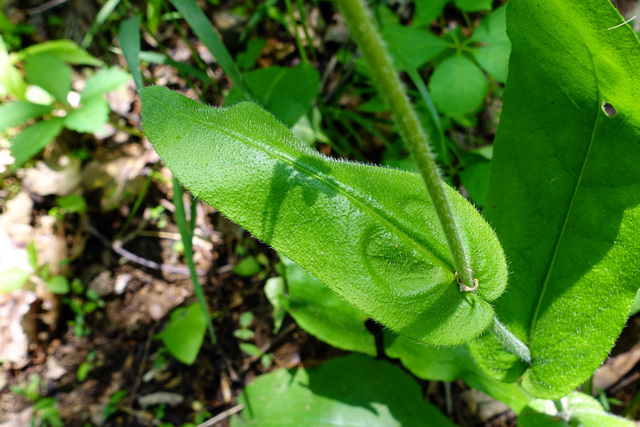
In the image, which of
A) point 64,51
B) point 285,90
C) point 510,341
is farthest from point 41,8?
point 510,341

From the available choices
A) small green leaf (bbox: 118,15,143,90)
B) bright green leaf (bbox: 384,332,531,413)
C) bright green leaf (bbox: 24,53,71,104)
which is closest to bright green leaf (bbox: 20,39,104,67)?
bright green leaf (bbox: 24,53,71,104)

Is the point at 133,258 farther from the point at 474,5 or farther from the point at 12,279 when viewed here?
the point at 474,5

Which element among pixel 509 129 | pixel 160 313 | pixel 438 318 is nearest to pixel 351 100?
pixel 509 129

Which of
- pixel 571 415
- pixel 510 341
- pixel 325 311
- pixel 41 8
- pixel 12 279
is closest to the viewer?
pixel 510 341

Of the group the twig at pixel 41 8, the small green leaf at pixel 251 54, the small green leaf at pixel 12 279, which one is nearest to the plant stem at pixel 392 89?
the small green leaf at pixel 251 54

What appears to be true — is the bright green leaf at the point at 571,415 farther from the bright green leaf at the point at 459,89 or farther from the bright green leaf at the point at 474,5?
the bright green leaf at the point at 474,5

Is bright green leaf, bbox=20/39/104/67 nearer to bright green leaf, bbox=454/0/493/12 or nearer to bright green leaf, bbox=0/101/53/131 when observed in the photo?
bright green leaf, bbox=0/101/53/131
